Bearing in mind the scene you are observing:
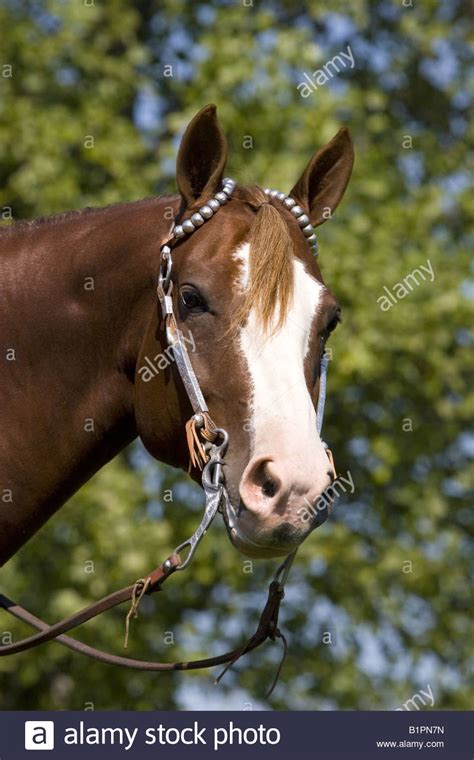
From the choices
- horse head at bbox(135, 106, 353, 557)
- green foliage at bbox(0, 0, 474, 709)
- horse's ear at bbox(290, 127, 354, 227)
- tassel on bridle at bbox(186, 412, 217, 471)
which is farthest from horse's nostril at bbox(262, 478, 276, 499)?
green foliage at bbox(0, 0, 474, 709)

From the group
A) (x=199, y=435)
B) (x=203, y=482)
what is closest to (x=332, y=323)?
(x=199, y=435)

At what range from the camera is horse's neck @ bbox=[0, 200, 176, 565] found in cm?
396

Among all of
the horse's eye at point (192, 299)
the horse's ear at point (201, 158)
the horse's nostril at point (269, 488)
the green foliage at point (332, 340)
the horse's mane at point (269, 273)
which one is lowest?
the green foliage at point (332, 340)

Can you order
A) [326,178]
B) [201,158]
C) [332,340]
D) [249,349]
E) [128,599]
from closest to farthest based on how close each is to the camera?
[249,349] < [128,599] < [201,158] < [326,178] < [332,340]

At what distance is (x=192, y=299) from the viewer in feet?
12.5

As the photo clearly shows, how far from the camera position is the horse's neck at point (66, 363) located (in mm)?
3957

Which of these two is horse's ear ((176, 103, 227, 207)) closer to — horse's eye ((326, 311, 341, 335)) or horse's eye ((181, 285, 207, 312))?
horse's eye ((181, 285, 207, 312))

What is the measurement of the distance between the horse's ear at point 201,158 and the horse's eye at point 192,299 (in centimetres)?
36

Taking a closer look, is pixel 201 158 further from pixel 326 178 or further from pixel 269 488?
pixel 269 488

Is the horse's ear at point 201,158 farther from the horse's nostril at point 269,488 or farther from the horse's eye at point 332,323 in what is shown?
the horse's nostril at point 269,488

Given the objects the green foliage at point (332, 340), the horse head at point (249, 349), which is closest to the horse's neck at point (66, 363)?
the horse head at point (249, 349)

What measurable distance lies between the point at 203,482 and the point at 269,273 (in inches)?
26.8

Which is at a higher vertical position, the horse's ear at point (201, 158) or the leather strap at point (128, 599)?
the horse's ear at point (201, 158)

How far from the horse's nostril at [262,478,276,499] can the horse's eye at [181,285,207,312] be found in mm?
650
